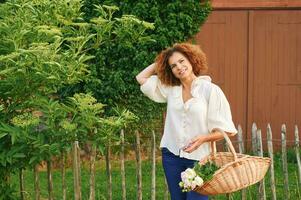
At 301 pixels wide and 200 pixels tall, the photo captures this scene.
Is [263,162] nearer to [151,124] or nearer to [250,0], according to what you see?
[151,124]

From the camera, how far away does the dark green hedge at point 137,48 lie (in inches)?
376

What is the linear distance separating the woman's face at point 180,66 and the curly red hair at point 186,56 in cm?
3

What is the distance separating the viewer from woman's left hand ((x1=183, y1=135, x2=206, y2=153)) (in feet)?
15.0

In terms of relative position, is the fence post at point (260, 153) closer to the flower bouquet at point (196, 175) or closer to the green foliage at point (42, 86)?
the green foliage at point (42, 86)

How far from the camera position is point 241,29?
10.8 m

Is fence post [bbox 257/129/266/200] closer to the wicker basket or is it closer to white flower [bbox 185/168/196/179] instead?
the wicker basket

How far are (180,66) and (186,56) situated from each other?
0.10 m

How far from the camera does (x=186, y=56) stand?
4.83 meters

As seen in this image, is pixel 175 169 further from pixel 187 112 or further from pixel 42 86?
pixel 42 86

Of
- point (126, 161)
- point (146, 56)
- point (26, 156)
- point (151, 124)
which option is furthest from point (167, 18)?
point (26, 156)

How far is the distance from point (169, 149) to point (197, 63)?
0.63 meters

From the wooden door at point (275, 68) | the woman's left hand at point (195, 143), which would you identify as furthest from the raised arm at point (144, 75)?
the wooden door at point (275, 68)

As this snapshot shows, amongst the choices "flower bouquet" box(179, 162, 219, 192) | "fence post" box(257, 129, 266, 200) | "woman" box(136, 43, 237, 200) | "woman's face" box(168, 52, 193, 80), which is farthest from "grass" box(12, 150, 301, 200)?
"flower bouquet" box(179, 162, 219, 192)

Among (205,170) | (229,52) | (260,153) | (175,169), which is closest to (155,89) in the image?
(175,169)
